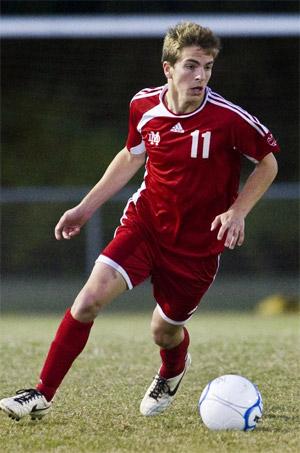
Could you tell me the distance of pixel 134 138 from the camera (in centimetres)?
556

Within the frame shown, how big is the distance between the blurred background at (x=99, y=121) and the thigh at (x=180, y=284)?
821 cm

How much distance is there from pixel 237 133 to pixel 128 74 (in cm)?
1169

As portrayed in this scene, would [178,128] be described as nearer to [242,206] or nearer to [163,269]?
[242,206]

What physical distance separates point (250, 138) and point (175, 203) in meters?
0.49

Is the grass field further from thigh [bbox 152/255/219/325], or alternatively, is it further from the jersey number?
the jersey number

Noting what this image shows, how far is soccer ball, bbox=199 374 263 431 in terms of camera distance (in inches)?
190

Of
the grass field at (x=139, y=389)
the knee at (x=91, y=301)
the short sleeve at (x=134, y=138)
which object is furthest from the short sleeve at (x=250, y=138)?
the grass field at (x=139, y=389)

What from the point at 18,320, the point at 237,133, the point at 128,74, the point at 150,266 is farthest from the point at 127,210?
the point at 128,74

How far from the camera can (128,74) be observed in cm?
1667

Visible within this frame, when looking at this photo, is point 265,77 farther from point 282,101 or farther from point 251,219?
point 251,219

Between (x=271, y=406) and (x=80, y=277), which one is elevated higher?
(x=271, y=406)

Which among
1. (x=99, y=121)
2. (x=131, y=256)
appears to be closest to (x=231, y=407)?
(x=131, y=256)

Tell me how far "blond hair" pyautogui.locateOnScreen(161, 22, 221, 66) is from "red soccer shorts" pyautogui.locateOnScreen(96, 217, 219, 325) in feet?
2.91

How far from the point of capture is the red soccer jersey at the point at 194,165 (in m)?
5.18
